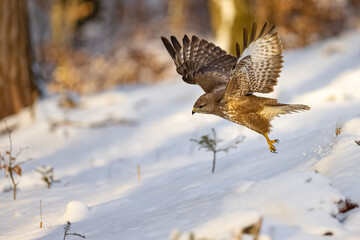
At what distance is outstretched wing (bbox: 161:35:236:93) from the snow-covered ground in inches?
32.0

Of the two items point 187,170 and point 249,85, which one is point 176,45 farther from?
point 187,170

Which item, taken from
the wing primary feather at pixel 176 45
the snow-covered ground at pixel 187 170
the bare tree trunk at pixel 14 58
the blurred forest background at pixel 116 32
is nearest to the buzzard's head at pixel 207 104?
the snow-covered ground at pixel 187 170

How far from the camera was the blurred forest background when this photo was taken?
7.30 meters

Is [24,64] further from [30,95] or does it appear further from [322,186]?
[322,186]

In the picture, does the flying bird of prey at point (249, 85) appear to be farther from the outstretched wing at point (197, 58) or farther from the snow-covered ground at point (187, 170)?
the snow-covered ground at point (187, 170)

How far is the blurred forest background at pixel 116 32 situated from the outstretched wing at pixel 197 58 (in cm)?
351

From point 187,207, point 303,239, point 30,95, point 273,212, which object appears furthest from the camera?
point 30,95

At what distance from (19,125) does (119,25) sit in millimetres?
12661

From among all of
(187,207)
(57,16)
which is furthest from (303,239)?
(57,16)

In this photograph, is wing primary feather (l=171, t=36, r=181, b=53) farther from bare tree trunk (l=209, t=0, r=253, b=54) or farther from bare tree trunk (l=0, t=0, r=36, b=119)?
bare tree trunk (l=209, t=0, r=253, b=54)

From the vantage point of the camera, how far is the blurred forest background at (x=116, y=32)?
288 inches

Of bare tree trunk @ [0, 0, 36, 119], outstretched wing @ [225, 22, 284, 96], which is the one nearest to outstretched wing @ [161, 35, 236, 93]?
outstretched wing @ [225, 22, 284, 96]

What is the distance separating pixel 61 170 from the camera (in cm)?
524

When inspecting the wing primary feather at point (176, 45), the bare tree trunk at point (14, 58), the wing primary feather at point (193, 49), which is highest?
the bare tree trunk at point (14, 58)
